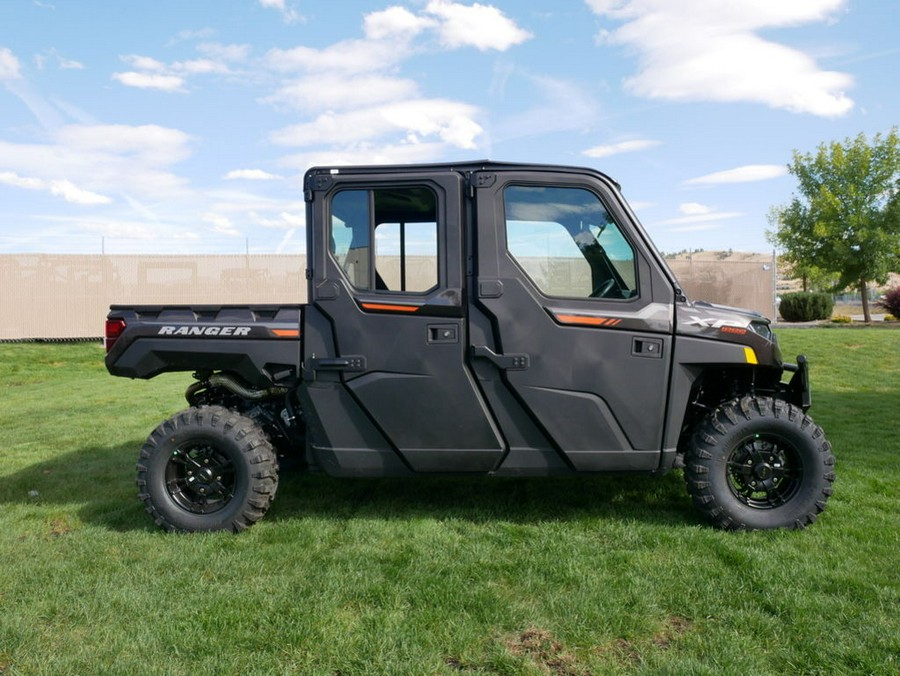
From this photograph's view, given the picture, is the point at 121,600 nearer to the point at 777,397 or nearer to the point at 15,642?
the point at 15,642

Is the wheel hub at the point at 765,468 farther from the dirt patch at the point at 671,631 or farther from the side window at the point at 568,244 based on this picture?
the dirt patch at the point at 671,631

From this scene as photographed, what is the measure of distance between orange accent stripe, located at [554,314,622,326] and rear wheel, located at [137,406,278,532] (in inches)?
79.1

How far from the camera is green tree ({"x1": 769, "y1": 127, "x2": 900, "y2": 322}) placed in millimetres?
29969

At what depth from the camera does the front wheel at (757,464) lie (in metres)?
4.35

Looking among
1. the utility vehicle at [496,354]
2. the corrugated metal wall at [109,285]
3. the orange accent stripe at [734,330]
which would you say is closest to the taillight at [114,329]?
the utility vehicle at [496,354]

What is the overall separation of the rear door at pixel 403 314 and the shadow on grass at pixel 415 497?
67 cm

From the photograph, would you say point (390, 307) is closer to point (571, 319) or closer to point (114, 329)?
point (571, 319)

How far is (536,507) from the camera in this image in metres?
4.93

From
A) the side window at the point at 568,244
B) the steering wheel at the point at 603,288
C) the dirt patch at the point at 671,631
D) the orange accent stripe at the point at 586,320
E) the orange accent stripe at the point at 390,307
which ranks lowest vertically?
the dirt patch at the point at 671,631

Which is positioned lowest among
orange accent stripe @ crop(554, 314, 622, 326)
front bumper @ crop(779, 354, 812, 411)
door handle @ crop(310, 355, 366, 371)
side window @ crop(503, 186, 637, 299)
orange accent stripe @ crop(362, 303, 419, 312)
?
front bumper @ crop(779, 354, 812, 411)

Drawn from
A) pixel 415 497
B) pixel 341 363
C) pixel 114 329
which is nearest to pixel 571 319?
pixel 341 363

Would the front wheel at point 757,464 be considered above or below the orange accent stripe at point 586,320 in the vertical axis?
below

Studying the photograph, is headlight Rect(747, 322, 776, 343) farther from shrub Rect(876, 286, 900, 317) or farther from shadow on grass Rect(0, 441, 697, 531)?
shrub Rect(876, 286, 900, 317)

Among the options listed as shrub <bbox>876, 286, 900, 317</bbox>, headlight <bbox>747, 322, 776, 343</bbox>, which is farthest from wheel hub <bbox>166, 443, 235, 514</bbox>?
shrub <bbox>876, 286, 900, 317</bbox>
